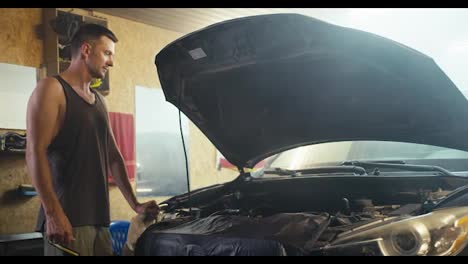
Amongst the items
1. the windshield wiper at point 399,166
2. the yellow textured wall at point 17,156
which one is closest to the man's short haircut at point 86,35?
the windshield wiper at point 399,166

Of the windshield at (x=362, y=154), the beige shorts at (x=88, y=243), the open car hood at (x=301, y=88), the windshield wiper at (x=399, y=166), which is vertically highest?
the open car hood at (x=301, y=88)

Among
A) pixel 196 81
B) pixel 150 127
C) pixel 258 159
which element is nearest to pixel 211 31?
pixel 196 81

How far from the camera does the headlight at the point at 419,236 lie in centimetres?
138

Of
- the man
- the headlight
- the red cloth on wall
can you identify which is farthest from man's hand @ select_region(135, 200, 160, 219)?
the red cloth on wall

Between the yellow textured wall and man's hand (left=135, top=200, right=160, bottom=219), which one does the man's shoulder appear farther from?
the yellow textured wall

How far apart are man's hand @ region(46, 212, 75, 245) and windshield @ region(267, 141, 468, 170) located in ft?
4.04

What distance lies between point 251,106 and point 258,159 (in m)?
0.44

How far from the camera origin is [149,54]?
538cm

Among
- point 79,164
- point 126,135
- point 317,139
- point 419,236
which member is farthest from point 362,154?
point 126,135

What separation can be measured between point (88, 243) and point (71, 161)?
1.32 feet

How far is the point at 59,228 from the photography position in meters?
1.96

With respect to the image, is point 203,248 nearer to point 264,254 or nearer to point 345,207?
point 264,254

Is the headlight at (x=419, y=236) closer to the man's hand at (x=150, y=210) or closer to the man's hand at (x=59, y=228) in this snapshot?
the man's hand at (x=150, y=210)

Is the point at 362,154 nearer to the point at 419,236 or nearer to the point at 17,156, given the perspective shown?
the point at 419,236
